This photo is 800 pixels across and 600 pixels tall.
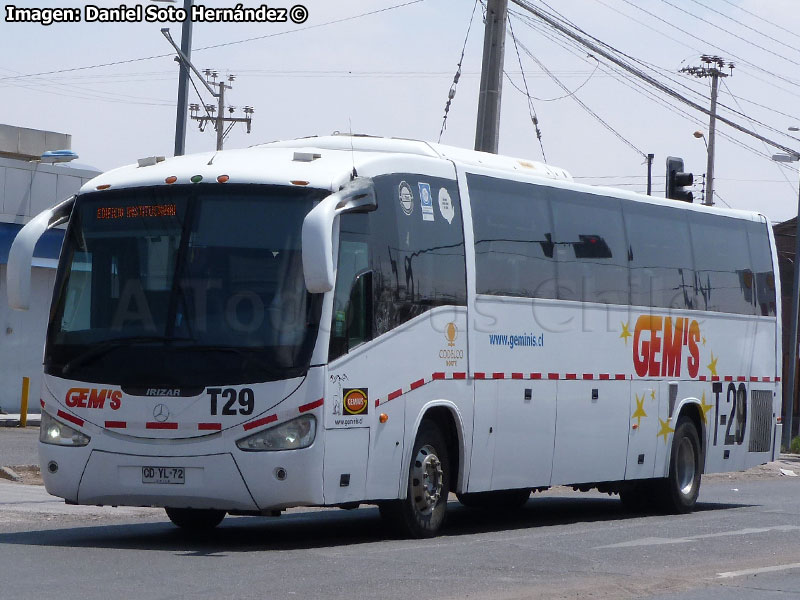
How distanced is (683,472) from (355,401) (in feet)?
22.9

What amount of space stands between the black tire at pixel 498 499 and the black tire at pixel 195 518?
3.73 metres

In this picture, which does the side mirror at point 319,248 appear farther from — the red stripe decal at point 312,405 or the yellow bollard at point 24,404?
the yellow bollard at point 24,404

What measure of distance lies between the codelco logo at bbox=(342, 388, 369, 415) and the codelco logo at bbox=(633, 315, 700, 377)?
523 cm

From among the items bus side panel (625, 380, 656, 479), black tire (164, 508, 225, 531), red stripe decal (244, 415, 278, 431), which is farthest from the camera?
bus side panel (625, 380, 656, 479)

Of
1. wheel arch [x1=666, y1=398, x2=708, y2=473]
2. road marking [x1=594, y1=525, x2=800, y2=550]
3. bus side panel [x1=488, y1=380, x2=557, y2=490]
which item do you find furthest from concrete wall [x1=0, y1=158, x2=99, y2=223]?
road marking [x1=594, y1=525, x2=800, y2=550]

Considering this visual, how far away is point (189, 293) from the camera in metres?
11.7

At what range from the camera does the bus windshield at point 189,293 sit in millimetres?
11516

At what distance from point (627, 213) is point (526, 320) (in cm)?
283

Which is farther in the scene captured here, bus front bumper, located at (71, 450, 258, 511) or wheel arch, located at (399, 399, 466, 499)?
wheel arch, located at (399, 399, 466, 499)

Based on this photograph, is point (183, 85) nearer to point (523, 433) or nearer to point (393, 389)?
point (523, 433)

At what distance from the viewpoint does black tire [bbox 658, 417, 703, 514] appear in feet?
57.0

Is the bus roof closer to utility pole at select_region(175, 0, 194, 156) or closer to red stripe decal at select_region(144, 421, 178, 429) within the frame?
red stripe decal at select_region(144, 421, 178, 429)

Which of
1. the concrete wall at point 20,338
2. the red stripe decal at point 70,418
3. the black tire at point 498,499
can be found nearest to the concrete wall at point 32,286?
the concrete wall at point 20,338

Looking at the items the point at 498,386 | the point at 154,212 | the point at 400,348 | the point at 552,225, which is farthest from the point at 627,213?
the point at 154,212
